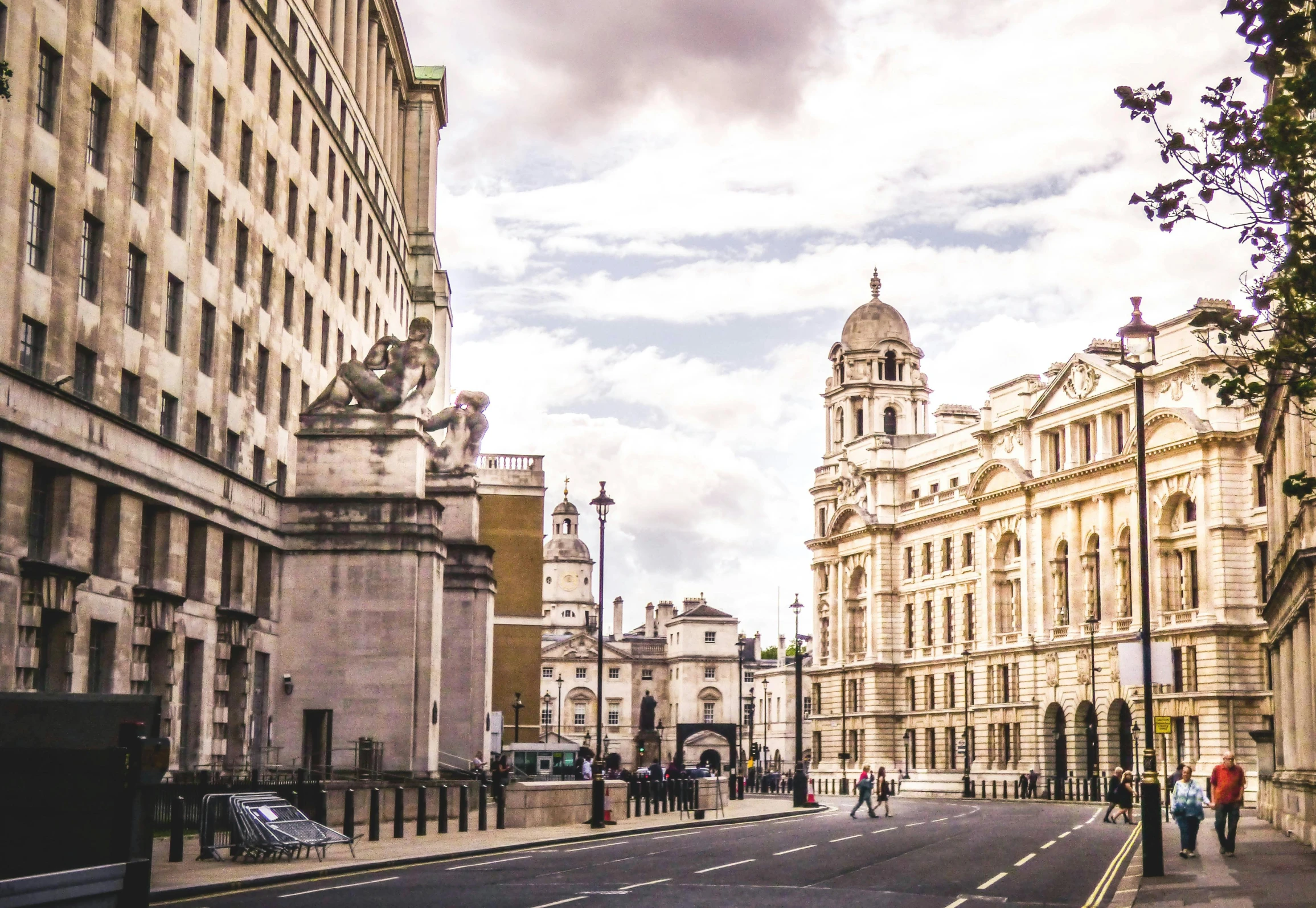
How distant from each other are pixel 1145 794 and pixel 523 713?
6824 cm

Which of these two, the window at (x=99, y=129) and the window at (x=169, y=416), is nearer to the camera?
the window at (x=99, y=129)


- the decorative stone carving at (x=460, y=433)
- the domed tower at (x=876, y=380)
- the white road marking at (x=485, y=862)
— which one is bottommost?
the white road marking at (x=485, y=862)

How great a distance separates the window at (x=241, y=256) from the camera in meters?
40.5

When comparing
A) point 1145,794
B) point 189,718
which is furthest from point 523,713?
point 1145,794

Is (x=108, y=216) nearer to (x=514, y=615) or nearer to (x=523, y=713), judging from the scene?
(x=514, y=615)

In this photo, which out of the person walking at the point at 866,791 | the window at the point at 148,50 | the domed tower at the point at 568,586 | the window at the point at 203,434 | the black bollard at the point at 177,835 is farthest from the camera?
the domed tower at the point at 568,586

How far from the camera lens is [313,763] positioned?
41594 millimetres

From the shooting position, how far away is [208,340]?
3841cm

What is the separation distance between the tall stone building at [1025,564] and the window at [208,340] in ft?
109

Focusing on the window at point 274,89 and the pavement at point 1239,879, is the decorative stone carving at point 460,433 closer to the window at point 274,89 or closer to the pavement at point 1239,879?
the window at point 274,89

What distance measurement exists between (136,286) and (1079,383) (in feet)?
218

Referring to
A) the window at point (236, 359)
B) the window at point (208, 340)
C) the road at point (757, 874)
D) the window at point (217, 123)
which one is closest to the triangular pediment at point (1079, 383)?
the road at point (757, 874)

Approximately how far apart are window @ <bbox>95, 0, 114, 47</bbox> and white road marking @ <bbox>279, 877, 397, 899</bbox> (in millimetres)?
17336

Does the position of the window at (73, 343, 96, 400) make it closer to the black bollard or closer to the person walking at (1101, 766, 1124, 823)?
the black bollard
